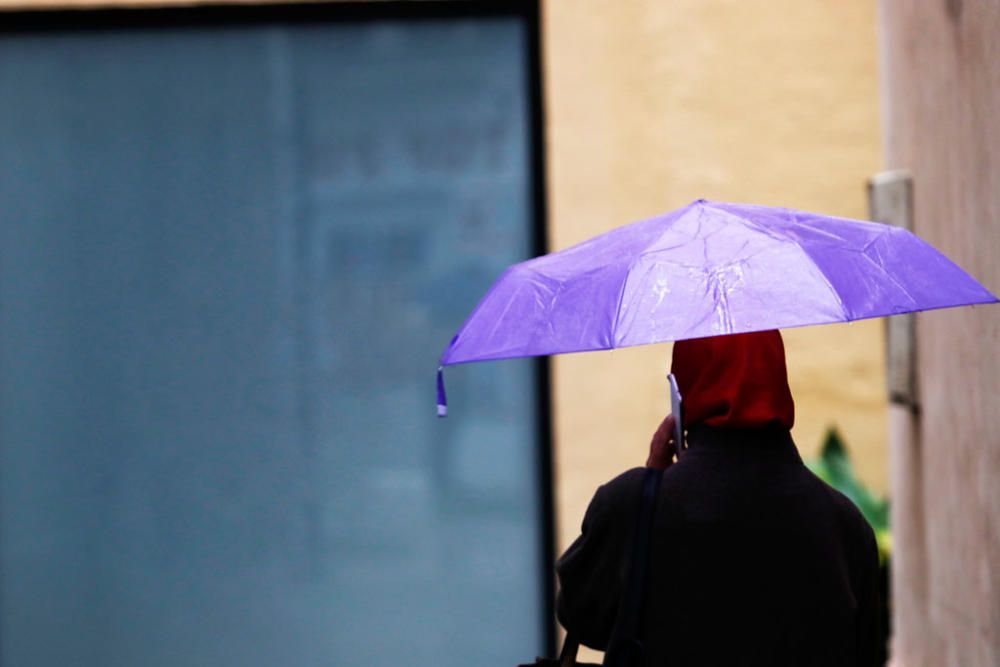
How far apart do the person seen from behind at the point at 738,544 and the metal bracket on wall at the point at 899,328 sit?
8.20ft

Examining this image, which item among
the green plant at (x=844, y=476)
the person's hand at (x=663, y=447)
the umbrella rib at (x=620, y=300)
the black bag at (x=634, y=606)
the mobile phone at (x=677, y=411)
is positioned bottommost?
the green plant at (x=844, y=476)

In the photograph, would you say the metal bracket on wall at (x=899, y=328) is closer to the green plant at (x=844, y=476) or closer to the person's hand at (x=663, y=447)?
the green plant at (x=844, y=476)

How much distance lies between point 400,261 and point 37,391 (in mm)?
1595

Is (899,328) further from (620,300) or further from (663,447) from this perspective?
(620,300)

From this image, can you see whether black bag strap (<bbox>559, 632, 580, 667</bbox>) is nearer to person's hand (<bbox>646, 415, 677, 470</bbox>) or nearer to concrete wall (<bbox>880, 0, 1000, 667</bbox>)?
person's hand (<bbox>646, 415, 677, 470</bbox>)

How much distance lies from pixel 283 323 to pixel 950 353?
2721 mm

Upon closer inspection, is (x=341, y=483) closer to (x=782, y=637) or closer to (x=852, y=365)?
(x=852, y=365)

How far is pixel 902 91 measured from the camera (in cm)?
512

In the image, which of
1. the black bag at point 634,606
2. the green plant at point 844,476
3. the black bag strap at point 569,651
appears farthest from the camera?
the green plant at point 844,476

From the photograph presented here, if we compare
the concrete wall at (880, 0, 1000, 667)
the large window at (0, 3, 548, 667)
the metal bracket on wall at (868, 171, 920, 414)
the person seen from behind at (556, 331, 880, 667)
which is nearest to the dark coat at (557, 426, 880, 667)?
the person seen from behind at (556, 331, 880, 667)

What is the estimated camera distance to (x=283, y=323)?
598cm

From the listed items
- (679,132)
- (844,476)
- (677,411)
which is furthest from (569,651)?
(679,132)

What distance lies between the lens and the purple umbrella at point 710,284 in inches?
96.0

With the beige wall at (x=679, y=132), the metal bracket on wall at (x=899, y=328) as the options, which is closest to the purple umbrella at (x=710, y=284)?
the metal bracket on wall at (x=899, y=328)
